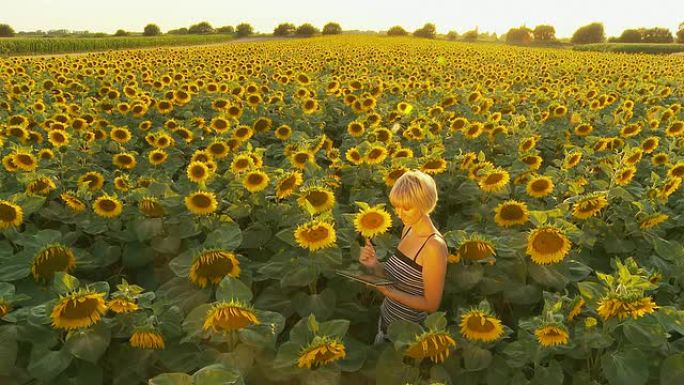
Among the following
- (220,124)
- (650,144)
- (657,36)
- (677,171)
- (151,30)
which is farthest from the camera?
(151,30)

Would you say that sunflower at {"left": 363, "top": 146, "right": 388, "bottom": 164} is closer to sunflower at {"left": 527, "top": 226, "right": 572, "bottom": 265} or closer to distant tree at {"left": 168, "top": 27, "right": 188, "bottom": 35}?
sunflower at {"left": 527, "top": 226, "right": 572, "bottom": 265}

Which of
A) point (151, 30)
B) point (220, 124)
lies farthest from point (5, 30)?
point (220, 124)

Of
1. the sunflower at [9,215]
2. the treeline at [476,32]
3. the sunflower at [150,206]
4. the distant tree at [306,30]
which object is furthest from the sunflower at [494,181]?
the distant tree at [306,30]

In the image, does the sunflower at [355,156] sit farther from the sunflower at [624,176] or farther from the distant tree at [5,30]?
the distant tree at [5,30]

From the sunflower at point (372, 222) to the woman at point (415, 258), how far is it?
123 millimetres

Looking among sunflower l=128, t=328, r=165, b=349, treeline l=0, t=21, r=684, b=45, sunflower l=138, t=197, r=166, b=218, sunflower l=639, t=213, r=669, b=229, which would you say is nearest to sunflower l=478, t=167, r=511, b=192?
sunflower l=639, t=213, r=669, b=229

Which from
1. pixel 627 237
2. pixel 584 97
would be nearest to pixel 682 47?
pixel 584 97

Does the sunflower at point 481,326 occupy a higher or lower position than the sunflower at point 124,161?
lower

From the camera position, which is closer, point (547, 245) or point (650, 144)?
point (547, 245)

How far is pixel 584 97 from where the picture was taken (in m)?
10.1

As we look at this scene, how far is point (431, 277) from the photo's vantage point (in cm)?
296

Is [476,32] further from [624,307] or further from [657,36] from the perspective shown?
[624,307]

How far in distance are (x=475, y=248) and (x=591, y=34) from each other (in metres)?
84.0

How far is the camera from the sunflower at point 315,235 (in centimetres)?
300
